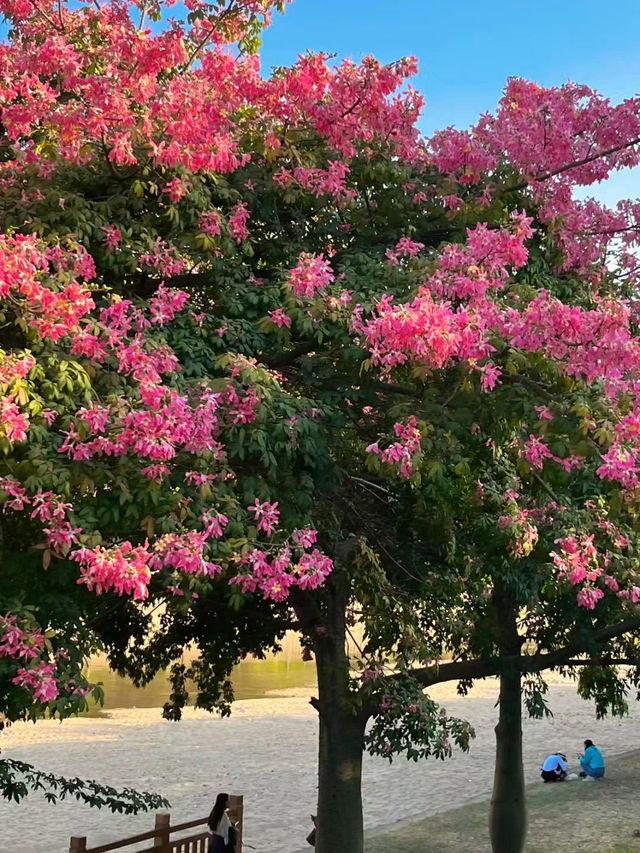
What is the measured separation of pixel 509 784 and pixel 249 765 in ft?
46.0

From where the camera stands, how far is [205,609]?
14.2 m

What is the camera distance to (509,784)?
16.7 metres

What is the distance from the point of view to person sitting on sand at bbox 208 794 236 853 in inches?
493

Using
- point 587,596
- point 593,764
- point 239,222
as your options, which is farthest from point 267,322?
point 593,764

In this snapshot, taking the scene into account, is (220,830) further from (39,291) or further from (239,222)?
(39,291)

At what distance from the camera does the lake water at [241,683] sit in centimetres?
4596

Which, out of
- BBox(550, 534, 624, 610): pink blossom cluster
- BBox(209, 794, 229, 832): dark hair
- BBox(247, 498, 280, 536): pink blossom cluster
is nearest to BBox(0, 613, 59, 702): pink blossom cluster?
BBox(247, 498, 280, 536): pink blossom cluster

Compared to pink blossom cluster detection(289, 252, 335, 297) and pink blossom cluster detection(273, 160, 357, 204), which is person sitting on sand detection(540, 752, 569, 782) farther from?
pink blossom cluster detection(289, 252, 335, 297)

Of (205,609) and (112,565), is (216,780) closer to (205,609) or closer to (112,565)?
(205,609)

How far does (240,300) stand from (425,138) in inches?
120

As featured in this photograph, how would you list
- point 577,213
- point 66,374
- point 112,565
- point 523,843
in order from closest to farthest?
point 112,565, point 66,374, point 577,213, point 523,843

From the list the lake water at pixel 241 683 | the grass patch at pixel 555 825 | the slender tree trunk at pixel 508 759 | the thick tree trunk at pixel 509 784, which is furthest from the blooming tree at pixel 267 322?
the lake water at pixel 241 683

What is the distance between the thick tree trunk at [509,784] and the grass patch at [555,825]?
47.6 inches

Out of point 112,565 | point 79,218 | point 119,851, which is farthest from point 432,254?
point 119,851
